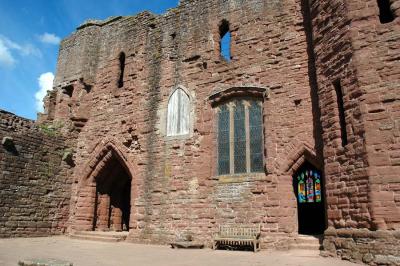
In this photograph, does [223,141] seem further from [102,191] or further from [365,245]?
[102,191]

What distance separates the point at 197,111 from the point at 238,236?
4073mm

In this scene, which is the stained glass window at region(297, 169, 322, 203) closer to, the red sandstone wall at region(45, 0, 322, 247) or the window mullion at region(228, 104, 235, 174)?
the window mullion at region(228, 104, 235, 174)

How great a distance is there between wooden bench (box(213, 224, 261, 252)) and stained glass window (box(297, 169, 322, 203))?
6.67m

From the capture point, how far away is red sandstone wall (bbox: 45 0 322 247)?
31.3 ft

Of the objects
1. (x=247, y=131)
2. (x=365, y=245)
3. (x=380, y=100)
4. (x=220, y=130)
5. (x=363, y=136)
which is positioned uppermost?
→ (x=220, y=130)

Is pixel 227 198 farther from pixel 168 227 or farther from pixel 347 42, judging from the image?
pixel 347 42

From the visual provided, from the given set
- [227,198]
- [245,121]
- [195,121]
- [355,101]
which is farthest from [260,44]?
[227,198]

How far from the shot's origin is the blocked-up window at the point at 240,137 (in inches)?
402

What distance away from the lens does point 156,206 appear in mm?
11047

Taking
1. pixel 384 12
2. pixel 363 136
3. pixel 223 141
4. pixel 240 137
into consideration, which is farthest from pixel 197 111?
pixel 384 12

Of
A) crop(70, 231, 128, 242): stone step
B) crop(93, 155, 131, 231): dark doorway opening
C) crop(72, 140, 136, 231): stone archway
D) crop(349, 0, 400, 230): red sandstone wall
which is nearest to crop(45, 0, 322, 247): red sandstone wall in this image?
crop(72, 140, 136, 231): stone archway

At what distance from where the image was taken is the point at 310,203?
14578 mm

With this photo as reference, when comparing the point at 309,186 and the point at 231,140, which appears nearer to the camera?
the point at 231,140

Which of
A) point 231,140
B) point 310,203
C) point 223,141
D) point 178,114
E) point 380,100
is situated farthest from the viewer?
point 310,203
